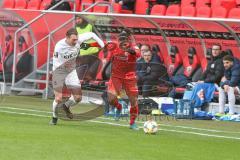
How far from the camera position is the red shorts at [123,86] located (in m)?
18.1

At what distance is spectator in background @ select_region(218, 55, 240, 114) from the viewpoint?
22056 mm

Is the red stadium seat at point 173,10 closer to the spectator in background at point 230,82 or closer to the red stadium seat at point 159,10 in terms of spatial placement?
the red stadium seat at point 159,10

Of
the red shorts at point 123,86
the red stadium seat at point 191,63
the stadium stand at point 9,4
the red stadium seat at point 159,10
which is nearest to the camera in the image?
the red shorts at point 123,86

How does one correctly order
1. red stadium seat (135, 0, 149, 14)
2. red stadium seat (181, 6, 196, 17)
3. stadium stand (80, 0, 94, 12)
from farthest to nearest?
stadium stand (80, 0, 94, 12), red stadium seat (135, 0, 149, 14), red stadium seat (181, 6, 196, 17)

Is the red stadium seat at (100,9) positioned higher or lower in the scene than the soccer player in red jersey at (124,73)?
higher

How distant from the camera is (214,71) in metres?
23.2

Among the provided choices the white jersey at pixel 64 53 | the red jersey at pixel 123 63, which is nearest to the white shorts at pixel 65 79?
the white jersey at pixel 64 53

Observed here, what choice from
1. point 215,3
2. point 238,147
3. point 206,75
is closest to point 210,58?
point 206,75

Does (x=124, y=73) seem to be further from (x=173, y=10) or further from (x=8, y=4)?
(x=8, y=4)

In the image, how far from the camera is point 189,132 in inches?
709

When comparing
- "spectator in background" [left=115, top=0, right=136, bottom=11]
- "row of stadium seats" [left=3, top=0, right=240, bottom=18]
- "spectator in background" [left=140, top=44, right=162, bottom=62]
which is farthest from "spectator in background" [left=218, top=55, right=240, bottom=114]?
"spectator in background" [left=115, top=0, right=136, bottom=11]

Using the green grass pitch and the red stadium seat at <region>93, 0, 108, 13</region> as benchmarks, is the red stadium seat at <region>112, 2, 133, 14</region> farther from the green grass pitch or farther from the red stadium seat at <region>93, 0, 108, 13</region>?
the green grass pitch

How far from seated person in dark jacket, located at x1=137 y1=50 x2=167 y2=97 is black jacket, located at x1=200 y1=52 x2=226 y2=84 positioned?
49.8 inches

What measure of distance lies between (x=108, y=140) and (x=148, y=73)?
26.8 ft
